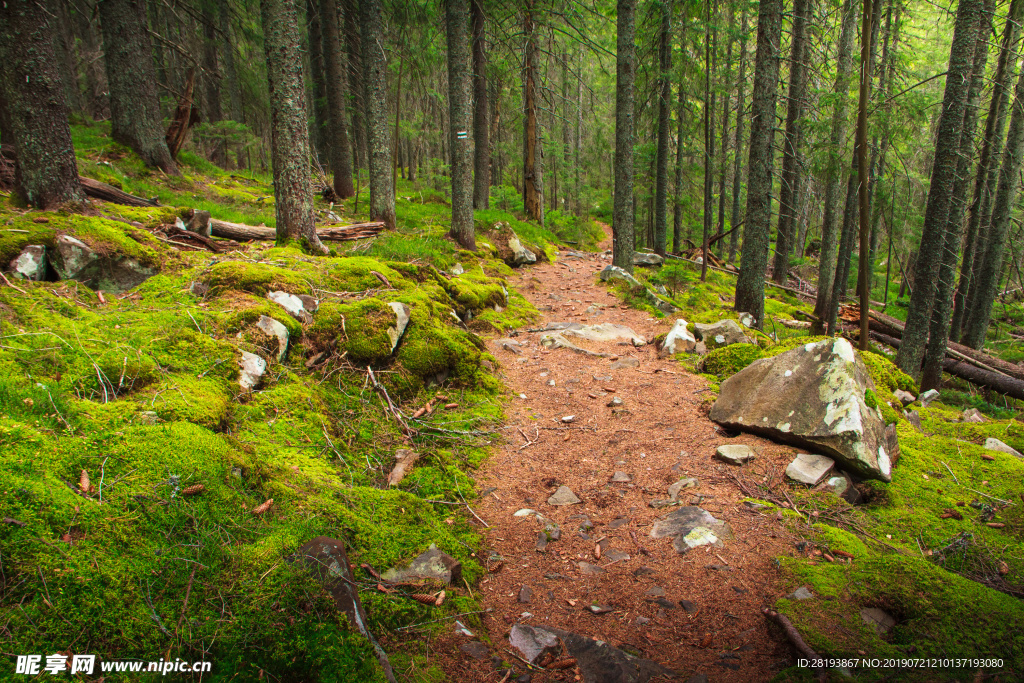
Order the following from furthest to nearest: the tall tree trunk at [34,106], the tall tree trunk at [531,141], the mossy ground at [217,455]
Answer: the tall tree trunk at [531,141]
the tall tree trunk at [34,106]
the mossy ground at [217,455]

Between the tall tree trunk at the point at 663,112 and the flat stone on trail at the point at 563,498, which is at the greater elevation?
the tall tree trunk at the point at 663,112

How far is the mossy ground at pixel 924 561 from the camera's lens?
231cm

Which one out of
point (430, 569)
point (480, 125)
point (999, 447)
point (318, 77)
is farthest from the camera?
point (318, 77)

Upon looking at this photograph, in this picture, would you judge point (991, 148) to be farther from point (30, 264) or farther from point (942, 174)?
point (30, 264)

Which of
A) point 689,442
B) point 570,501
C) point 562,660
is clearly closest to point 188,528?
point 562,660

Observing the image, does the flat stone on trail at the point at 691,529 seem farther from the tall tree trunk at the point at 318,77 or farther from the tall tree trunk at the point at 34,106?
the tall tree trunk at the point at 318,77

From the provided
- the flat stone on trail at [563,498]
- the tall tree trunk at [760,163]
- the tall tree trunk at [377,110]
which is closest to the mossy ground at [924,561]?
the flat stone on trail at [563,498]

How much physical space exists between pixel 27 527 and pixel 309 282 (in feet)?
11.9

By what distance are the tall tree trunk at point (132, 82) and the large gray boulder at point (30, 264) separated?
8.63m

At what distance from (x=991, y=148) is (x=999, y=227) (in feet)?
7.46

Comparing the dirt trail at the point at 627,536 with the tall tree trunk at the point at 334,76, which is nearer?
the dirt trail at the point at 627,536

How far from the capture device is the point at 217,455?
2566 mm

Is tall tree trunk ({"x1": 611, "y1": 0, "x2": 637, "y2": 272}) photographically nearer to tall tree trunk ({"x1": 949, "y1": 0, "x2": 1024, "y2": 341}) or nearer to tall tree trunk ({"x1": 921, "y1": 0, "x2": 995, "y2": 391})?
tall tree trunk ({"x1": 921, "y1": 0, "x2": 995, "y2": 391})

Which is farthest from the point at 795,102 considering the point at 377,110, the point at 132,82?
the point at 132,82
